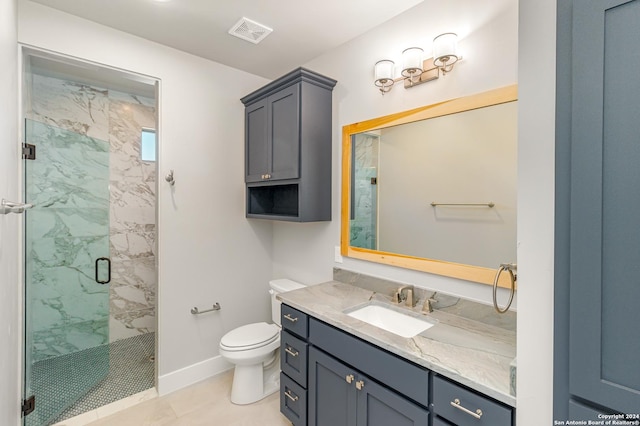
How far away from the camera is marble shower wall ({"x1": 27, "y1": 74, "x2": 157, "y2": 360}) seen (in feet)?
8.55

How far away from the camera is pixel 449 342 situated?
1.29 metres

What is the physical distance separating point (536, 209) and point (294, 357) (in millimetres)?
1513

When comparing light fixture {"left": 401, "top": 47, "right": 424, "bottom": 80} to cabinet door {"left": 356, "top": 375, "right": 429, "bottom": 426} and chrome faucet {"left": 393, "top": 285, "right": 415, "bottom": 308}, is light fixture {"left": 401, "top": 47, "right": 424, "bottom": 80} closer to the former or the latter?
chrome faucet {"left": 393, "top": 285, "right": 415, "bottom": 308}

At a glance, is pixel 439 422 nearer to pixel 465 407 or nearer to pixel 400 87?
pixel 465 407

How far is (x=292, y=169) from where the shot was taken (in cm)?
215

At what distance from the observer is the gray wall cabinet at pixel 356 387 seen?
109cm

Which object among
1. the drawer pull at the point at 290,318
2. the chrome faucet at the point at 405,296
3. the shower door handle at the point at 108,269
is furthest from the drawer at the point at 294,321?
the shower door handle at the point at 108,269

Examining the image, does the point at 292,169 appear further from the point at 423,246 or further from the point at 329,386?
the point at 329,386

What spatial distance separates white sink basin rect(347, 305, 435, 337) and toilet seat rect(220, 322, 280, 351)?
2.73 ft

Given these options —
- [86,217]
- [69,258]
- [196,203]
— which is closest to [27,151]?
[196,203]

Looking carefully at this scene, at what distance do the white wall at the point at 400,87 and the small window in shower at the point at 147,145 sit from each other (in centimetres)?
173

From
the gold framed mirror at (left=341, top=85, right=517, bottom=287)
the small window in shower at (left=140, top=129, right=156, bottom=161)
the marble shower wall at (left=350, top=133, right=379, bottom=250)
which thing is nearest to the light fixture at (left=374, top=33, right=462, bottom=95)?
the gold framed mirror at (left=341, top=85, right=517, bottom=287)

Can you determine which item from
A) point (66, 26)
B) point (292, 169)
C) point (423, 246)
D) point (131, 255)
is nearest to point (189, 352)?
point (131, 255)

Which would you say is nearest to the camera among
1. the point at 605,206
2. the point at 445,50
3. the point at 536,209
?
the point at 605,206
